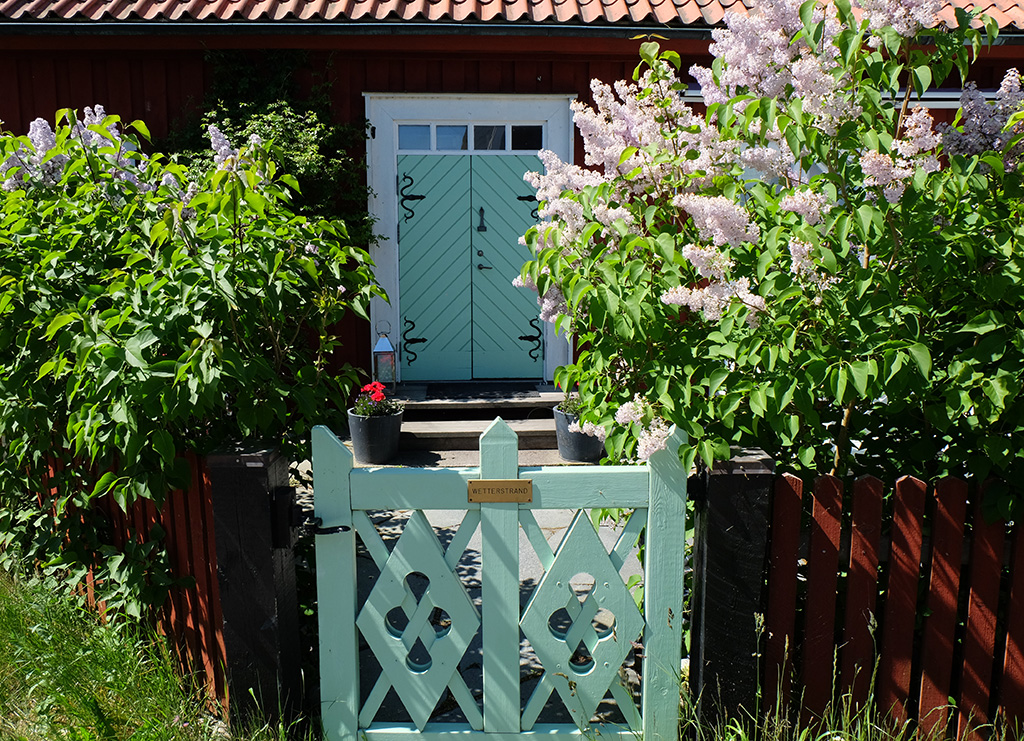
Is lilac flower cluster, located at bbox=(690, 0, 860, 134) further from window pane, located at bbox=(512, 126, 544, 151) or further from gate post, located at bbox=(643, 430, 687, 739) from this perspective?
window pane, located at bbox=(512, 126, 544, 151)

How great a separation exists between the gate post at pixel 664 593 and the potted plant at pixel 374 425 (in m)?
4.02

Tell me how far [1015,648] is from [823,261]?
51.4 inches

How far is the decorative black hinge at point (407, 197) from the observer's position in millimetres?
7383

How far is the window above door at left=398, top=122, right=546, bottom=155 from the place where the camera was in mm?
7324

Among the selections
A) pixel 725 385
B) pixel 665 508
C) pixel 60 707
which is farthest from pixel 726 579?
pixel 60 707

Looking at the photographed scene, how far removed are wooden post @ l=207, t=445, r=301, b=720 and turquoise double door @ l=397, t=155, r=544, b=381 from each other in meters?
5.14

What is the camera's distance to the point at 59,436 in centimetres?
283

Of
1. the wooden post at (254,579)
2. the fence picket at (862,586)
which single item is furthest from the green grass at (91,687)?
the fence picket at (862,586)

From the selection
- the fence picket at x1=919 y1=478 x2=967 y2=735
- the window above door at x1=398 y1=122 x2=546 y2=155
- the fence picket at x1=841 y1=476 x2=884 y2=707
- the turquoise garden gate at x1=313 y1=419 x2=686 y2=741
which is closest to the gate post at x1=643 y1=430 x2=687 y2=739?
the turquoise garden gate at x1=313 y1=419 x2=686 y2=741

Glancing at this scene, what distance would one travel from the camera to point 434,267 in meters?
7.54

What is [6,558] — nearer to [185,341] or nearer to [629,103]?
[185,341]

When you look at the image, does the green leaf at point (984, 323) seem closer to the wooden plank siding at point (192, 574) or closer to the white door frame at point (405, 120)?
the wooden plank siding at point (192, 574)

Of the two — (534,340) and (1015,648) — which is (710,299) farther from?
(534,340)

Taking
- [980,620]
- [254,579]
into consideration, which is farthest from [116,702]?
[980,620]
